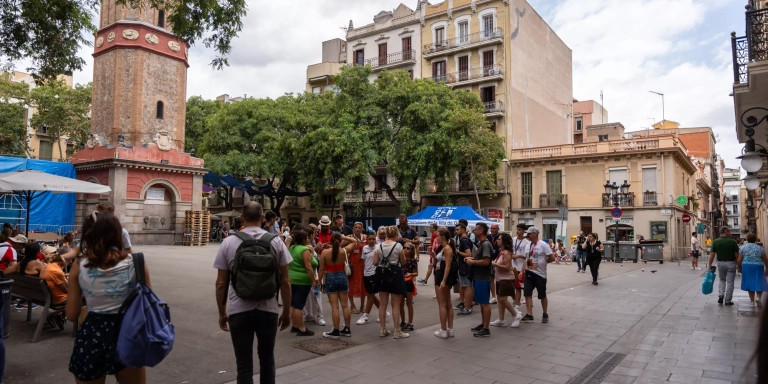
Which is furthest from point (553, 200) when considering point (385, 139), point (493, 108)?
point (385, 139)

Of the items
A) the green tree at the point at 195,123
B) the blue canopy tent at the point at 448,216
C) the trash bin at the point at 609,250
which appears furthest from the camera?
the green tree at the point at 195,123

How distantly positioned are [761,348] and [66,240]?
12165 mm

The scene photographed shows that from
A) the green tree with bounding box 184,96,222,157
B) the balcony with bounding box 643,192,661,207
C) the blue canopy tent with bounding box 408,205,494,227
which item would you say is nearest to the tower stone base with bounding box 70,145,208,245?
the blue canopy tent with bounding box 408,205,494,227

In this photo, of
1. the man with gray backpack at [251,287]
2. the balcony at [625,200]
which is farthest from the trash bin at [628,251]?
the man with gray backpack at [251,287]

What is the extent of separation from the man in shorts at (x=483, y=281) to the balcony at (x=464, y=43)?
3205 cm

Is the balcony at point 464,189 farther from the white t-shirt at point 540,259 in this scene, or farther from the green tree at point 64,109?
the white t-shirt at point 540,259

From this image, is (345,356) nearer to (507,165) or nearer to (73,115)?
(507,165)

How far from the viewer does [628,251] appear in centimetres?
2644

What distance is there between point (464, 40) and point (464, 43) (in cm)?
49

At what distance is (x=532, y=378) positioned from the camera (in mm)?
5664

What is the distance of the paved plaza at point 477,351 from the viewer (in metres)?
5.66

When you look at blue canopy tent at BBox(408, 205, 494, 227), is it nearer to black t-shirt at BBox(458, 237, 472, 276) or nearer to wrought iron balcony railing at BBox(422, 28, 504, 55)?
black t-shirt at BBox(458, 237, 472, 276)

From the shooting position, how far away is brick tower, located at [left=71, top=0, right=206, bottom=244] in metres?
26.0

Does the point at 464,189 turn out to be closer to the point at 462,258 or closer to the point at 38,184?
the point at 462,258
